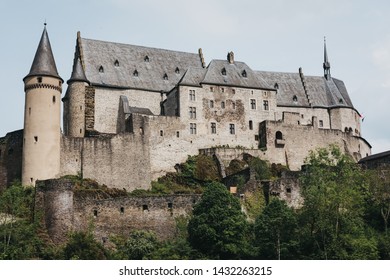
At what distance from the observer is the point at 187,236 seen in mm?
54719

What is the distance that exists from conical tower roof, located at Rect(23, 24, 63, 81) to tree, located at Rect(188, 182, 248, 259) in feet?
65.7

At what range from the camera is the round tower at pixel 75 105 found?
7262 centimetres

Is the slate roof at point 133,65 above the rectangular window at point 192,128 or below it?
above

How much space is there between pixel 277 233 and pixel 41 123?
74.5ft

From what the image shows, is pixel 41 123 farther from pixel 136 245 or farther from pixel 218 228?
pixel 218 228

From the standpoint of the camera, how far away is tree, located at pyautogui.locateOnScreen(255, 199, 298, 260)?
167 feet

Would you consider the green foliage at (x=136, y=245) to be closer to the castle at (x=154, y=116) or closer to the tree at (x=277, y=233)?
the tree at (x=277, y=233)

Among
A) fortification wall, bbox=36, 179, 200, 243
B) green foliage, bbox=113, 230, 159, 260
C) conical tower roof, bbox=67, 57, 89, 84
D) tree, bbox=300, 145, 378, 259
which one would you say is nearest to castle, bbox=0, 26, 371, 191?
conical tower roof, bbox=67, 57, 89, 84

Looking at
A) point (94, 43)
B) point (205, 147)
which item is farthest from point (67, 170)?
point (94, 43)

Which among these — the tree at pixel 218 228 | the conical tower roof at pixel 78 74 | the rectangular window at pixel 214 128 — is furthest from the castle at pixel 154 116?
the tree at pixel 218 228

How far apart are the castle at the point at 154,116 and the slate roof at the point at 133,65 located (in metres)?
0.11

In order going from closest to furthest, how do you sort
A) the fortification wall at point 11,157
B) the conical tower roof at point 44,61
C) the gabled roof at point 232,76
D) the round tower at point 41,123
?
1. the round tower at point 41,123
2. the fortification wall at point 11,157
3. the conical tower roof at point 44,61
4. the gabled roof at point 232,76
